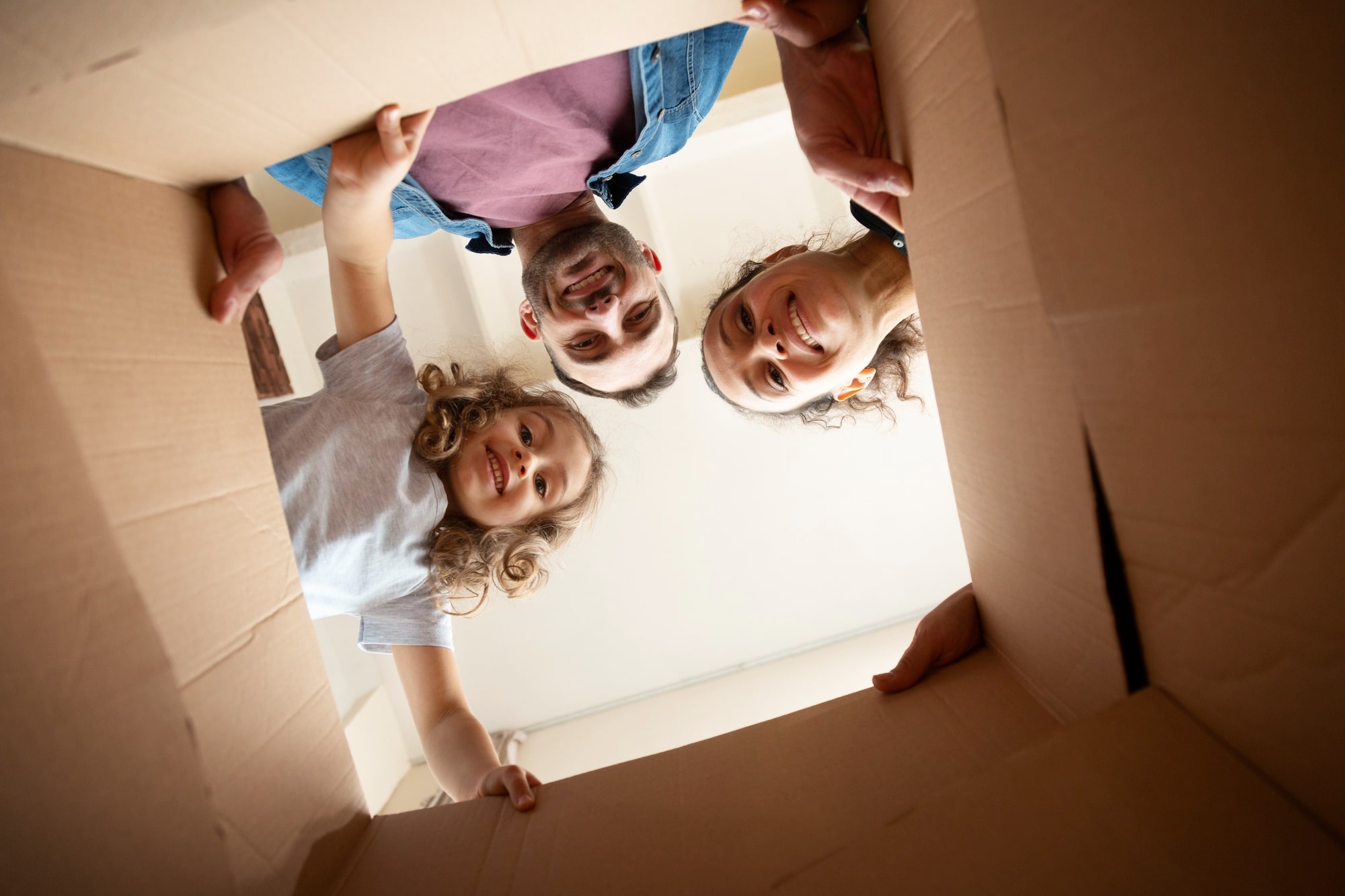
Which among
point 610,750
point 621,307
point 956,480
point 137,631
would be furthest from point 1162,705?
point 610,750

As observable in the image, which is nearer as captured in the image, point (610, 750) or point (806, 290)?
point (806, 290)

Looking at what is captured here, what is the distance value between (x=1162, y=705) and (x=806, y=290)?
0.76m

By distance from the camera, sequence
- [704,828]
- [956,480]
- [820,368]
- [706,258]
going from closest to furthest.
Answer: [704,828] < [956,480] < [820,368] < [706,258]

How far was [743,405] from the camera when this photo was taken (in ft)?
4.25

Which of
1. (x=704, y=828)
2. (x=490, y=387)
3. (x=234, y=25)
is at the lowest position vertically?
(x=704, y=828)

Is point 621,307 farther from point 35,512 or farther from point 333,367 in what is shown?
point 35,512

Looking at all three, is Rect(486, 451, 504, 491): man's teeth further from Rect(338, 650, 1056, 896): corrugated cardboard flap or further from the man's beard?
Rect(338, 650, 1056, 896): corrugated cardboard flap

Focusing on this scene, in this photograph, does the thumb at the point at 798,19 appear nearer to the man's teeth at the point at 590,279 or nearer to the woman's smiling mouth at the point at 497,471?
the man's teeth at the point at 590,279

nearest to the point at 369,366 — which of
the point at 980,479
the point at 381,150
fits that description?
the point at 381,150

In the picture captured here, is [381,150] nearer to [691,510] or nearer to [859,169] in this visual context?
[859,169]

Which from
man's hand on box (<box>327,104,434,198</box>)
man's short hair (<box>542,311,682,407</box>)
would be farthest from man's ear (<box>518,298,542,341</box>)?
man's hand on box (<box>327,104,434,198</box>)

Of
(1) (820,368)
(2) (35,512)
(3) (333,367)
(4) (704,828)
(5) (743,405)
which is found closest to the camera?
(2) (35,512)

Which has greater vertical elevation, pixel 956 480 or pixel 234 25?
pixel 234 25

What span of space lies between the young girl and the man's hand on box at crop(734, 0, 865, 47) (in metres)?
0.44
